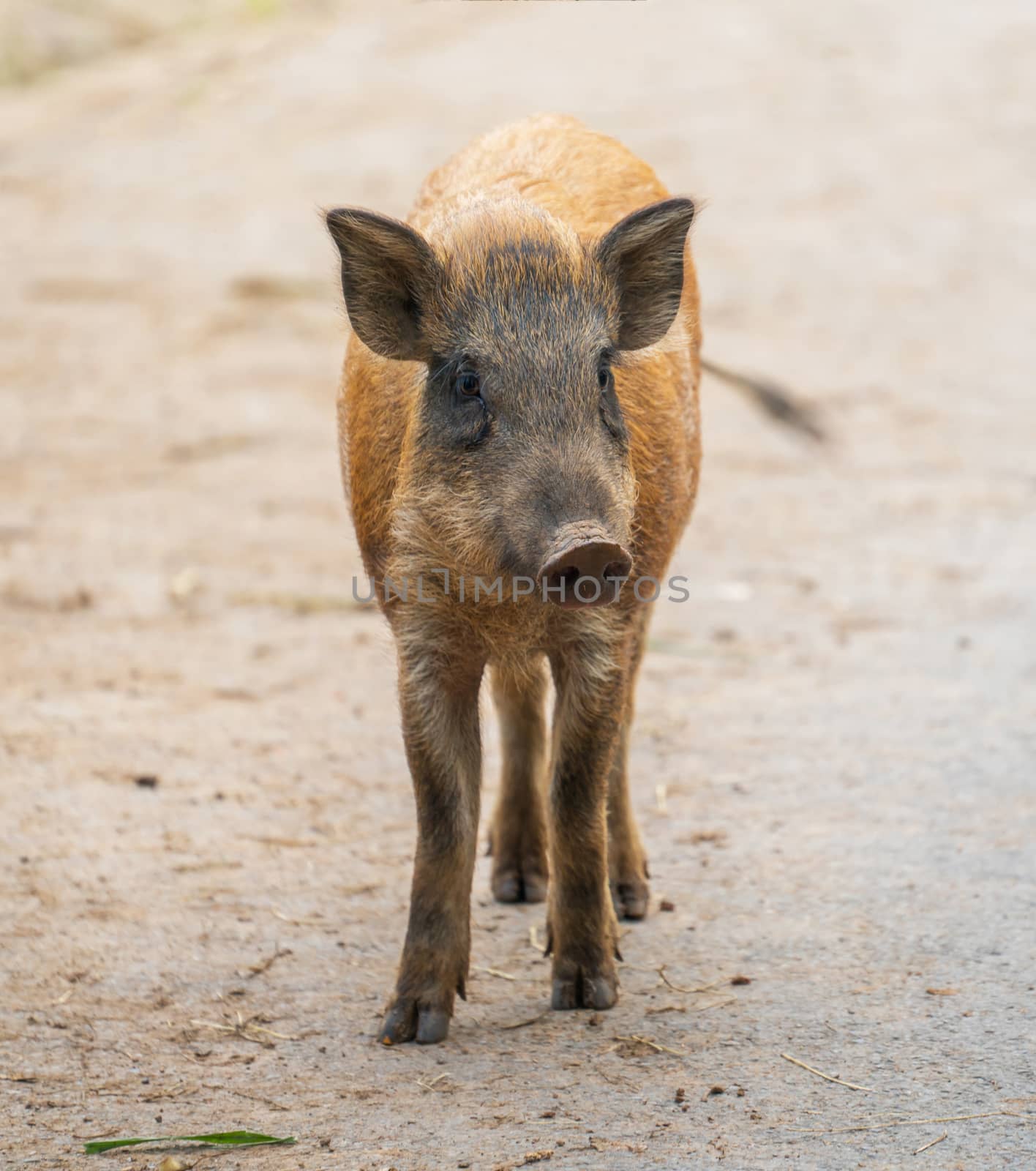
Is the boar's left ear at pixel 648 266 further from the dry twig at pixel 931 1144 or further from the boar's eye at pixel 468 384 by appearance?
the dry twig at pixel 931 1144

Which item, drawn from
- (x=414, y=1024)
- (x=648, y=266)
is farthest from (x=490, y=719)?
(x=648, y=266)

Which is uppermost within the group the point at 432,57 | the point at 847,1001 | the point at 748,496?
the point at 432,57

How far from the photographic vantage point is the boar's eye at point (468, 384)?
156 inches

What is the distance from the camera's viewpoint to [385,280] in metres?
4.11

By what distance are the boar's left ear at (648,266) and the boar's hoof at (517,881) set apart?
1.87 meters

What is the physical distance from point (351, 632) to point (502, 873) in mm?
2833

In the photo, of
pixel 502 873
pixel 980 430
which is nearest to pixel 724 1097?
pixel 502 873

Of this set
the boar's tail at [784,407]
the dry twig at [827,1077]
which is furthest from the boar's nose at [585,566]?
the boar's tail at [784,407]

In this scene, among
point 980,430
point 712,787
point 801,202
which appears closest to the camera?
point 712,787

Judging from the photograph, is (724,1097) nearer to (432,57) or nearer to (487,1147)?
(487,1147)

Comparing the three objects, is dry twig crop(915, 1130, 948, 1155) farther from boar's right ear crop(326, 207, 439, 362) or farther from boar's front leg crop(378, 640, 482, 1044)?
boar's right ear crop(326, 207, 439, 362)

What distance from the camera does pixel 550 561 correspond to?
11.4 feet

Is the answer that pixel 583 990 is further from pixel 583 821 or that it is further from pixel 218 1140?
pixel 218 1140

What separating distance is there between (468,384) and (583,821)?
126cm
